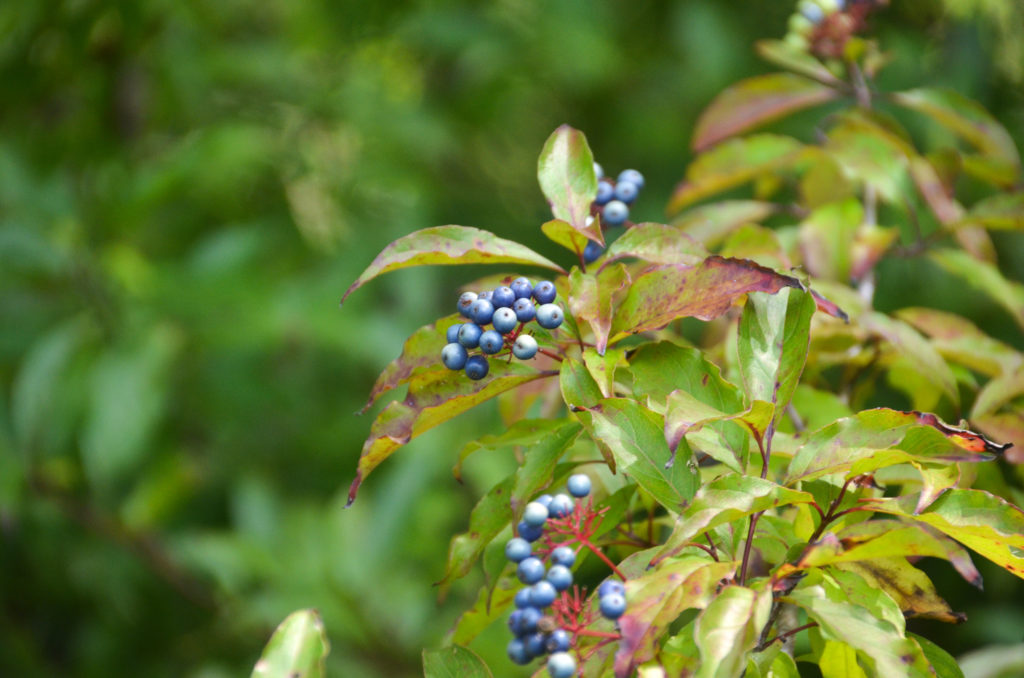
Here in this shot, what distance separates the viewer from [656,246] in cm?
78

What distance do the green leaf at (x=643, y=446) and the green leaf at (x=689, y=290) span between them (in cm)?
7

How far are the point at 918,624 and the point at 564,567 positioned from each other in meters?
1.40

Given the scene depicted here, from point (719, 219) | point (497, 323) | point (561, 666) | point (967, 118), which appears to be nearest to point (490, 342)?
point (497, 323)

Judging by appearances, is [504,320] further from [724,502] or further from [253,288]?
[253,288]

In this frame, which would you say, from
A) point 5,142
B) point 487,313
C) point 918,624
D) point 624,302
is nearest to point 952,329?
point 624,302

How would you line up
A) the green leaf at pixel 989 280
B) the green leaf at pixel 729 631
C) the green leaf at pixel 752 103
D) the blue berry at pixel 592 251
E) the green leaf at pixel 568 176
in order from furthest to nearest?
the green leaf at pixel 752 103 → the green leaf at pixel 989 280 → the blue berry at pixel 592 251 → the green leaf at pixel 568 176 → the green leaf at pixel 729 631

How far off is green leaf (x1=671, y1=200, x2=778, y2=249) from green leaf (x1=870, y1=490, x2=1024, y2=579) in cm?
53

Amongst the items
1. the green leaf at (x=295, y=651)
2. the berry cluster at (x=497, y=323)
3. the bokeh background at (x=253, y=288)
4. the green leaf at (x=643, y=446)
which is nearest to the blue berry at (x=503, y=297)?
the berry cluster at (x=497, y=323)

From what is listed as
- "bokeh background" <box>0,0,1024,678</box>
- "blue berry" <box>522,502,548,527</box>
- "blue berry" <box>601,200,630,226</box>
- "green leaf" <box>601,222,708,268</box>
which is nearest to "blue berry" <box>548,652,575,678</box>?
"blue berry" <box>522,502,548,527</box>

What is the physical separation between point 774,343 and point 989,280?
52cm

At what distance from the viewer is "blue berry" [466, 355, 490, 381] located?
719mm

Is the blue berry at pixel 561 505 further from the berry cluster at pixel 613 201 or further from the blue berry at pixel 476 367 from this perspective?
the berry cluster at pixel 613 201

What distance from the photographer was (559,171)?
0.82 metres

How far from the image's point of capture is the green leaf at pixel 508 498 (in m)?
0.73
